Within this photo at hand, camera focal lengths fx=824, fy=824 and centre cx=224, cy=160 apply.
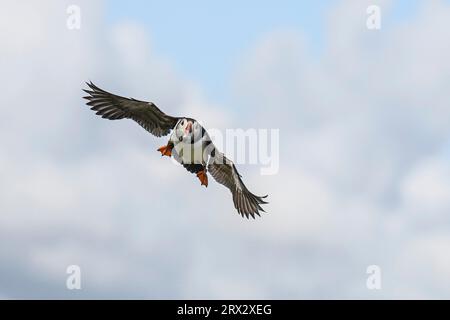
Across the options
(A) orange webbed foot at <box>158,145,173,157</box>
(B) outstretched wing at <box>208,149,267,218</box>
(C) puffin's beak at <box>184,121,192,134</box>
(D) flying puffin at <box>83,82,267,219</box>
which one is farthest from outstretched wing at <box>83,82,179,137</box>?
(B) outstretched wing at <box>208,149,267,218</box>

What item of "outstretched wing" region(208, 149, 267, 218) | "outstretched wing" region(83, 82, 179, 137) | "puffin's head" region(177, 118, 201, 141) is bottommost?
"outstretched wing" region(208, 149, 267, 218)

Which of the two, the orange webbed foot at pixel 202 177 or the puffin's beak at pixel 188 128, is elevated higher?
the puffin's beak at pixel 188 128

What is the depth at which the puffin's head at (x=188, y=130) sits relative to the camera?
95.3 ft

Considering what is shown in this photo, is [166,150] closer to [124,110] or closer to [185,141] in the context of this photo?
[185,141]

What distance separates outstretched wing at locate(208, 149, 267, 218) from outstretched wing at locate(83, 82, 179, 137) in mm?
2449

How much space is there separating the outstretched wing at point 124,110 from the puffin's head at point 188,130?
59.7 inches

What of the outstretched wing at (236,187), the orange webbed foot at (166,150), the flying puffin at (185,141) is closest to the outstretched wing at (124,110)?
the flying puffin at (185,141)

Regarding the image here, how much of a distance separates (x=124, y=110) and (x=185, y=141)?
137 inches

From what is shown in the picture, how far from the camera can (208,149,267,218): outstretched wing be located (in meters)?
32.3

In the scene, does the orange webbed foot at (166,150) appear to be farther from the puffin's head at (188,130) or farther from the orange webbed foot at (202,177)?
the orange webbed foot at (202,177)

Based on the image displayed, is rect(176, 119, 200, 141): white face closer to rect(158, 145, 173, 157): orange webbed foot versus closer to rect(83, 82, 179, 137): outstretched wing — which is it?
rect(158, 145, 173, 157): orange webbed foot

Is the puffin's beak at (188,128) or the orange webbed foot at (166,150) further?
the orange webbed foot at (166,150)

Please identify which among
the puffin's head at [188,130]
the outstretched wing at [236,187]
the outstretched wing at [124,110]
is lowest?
the outstretched wing at [236,187]
